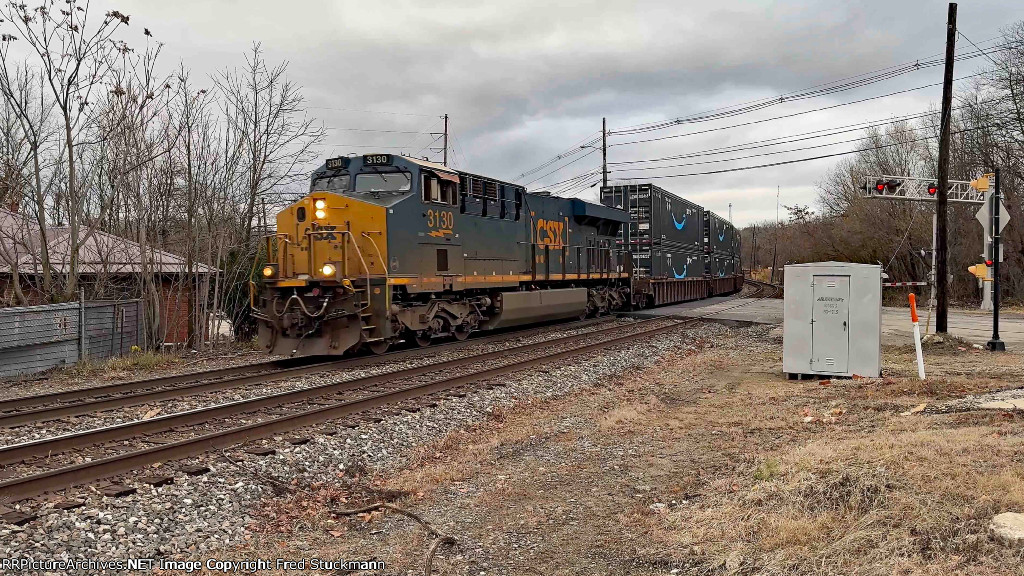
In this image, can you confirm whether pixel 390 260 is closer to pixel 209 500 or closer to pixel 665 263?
pixel 209 500

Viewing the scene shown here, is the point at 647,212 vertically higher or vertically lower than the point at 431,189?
higher

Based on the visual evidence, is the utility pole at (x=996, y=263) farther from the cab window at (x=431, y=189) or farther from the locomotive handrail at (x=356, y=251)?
the locomotive handrail at (x=356, y=251)

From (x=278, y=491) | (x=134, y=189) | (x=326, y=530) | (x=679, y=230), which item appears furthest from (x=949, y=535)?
(x=679, y=230)

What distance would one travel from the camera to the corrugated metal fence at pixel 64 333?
39.7 feet

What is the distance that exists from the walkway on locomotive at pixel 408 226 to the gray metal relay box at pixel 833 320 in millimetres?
6534

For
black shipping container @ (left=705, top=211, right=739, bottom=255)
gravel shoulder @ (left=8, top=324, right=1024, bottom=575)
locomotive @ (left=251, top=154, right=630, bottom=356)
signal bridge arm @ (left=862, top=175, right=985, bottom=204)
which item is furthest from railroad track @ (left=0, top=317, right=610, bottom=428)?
black shipping container @ (left=705, top=211, right=739, bottom=255)

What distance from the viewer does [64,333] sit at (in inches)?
516

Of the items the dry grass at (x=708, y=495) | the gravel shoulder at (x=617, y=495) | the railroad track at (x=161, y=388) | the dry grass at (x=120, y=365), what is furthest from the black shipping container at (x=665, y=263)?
the dry grass at (x=708, y=495)

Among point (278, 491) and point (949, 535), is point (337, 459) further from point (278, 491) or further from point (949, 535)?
point (949, 535)

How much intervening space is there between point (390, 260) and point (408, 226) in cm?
85

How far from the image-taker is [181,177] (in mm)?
17953

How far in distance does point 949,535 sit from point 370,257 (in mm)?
10195

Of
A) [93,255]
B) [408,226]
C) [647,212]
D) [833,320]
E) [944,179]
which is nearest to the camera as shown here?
[833,320]

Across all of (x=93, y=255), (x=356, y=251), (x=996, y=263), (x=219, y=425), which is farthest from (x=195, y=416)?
(x=996, y=263)
